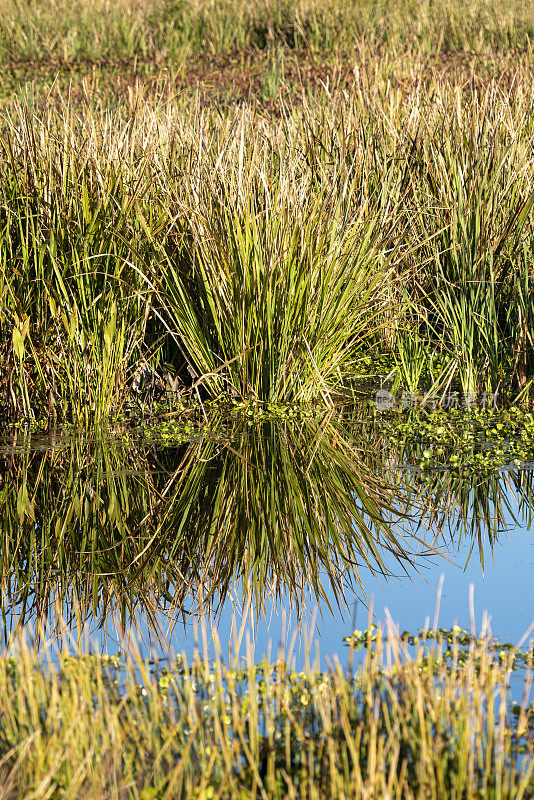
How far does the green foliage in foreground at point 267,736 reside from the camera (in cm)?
230

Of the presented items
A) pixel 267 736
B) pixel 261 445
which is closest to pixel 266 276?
pixel 261 445

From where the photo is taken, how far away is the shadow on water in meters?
3.66

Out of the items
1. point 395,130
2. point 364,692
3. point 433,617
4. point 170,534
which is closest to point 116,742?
point 364,692

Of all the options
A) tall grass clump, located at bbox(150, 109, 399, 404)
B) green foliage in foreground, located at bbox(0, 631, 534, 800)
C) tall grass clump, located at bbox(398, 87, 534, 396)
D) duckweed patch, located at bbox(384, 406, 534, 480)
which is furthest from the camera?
tall grass clump, located at bbox(398, 87, 534, 396)

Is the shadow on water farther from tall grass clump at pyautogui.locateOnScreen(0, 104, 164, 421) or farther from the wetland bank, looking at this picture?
tall grass clump at pyautogui.locateOnScreen(0, 104, 164, 421)

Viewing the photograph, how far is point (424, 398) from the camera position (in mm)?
5449

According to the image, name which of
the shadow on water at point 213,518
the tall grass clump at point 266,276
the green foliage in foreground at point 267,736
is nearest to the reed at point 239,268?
the tall grass clump at point 266,276

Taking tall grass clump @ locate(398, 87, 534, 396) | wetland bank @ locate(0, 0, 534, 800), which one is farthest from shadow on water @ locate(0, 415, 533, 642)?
tall grass clump @ locate(398, 87, 534, 396)

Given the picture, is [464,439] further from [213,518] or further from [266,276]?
[213,518]

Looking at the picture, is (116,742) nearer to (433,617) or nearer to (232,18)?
(433,617)

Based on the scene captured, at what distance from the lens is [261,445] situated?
485 cm

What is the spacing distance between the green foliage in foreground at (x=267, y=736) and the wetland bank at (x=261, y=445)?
0.01 m

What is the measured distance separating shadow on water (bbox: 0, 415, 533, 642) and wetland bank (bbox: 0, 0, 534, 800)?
15 millimetres

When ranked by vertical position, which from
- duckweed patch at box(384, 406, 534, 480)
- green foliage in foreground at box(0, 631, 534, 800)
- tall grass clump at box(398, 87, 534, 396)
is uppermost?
tall grass clump at box(398, 87, 534, 396)
